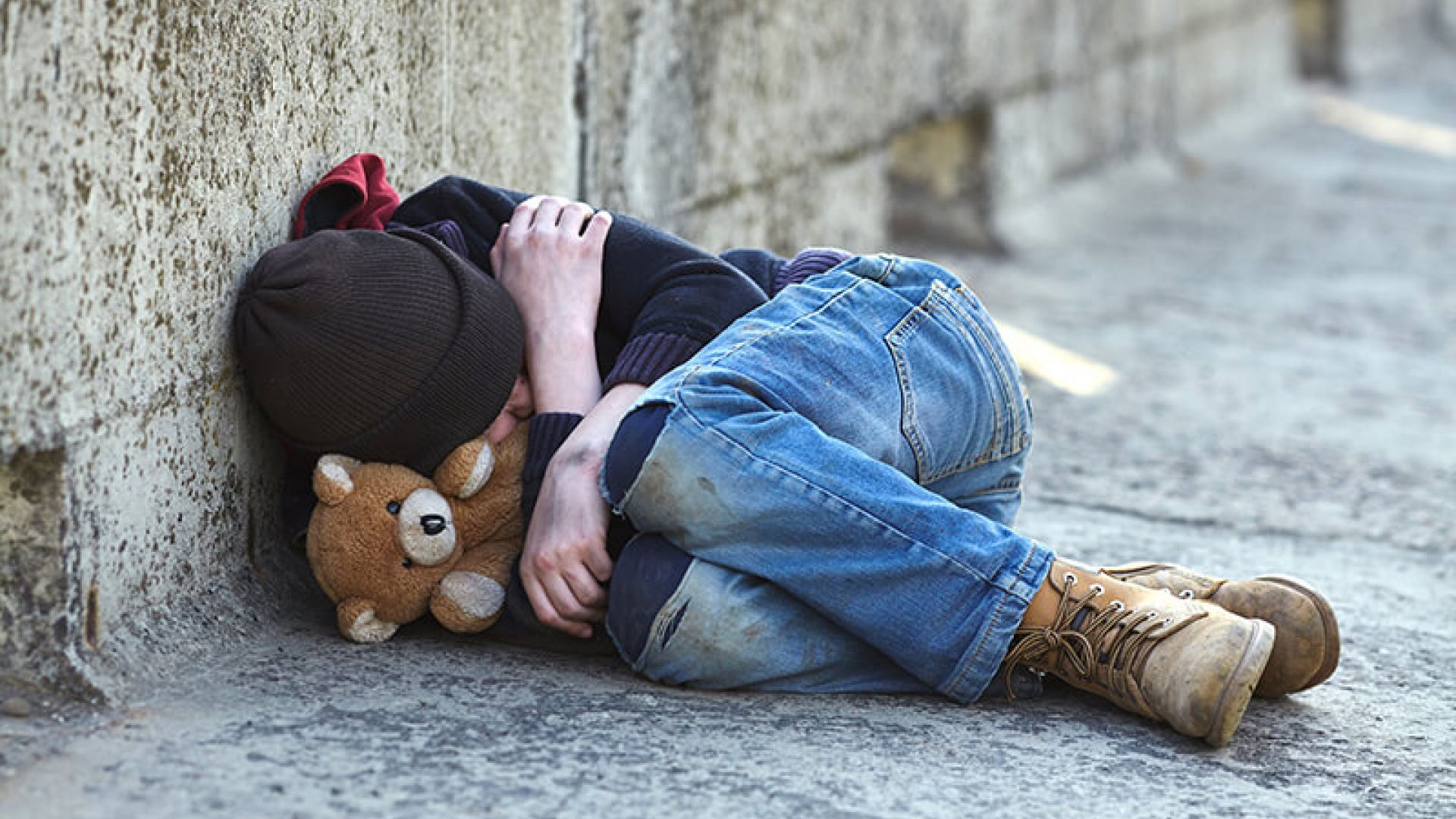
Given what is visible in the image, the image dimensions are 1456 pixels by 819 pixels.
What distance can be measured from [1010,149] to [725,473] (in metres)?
4.21

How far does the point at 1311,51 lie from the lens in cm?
1134

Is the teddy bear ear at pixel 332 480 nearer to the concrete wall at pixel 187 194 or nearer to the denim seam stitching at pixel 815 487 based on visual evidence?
the concrete wall at pixel 187 194

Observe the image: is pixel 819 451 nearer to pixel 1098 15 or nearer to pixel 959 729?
pixel 959 729

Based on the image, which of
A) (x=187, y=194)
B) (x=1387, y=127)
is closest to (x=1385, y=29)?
(x=1387, y=127)

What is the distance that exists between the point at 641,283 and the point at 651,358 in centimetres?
15

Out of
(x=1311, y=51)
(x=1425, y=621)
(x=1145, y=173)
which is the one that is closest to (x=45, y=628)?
(x=1425, y=621)

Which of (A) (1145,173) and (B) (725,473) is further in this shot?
(A) (1145,173)

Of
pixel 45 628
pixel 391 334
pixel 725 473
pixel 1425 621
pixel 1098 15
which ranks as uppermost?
pixel 1098 15

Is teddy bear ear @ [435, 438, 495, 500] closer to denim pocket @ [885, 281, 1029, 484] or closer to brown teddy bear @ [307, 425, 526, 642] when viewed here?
brown teddy bear @ [307, 425, 526, 642]

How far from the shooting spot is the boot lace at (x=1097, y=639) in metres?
2.05

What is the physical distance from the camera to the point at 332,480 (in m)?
2.06

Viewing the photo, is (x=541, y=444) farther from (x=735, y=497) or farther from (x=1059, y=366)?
(x=1059, y=366)

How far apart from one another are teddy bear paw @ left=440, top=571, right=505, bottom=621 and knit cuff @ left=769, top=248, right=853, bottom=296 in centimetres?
57

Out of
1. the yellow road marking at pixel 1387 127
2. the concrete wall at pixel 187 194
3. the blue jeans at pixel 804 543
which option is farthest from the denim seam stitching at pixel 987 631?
the yellow road marking at pixel 1387 127
